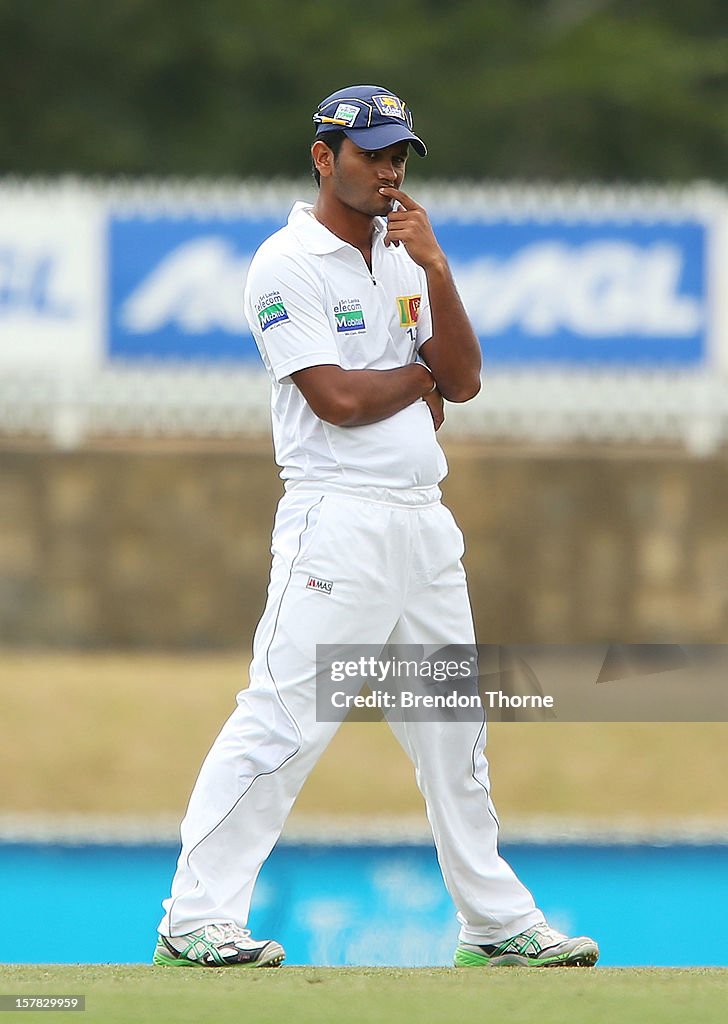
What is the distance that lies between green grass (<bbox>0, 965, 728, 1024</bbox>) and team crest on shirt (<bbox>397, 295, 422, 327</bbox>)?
4.69ft

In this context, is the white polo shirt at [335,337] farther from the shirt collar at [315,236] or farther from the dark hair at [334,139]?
the dark hair at [334,139]

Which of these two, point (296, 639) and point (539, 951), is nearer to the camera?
point (296, 639)

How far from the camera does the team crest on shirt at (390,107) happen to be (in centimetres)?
429

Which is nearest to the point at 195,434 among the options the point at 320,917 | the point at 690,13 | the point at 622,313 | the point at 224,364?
the point at 224,364

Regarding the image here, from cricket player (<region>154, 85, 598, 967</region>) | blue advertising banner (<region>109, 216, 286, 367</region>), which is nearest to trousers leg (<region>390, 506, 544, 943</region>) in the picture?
cricket player (<region>154, 85, 598, 967</region>)

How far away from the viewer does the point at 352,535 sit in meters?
4.19

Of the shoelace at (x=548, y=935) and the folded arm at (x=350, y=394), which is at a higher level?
the folded arm at (x=350, y=394)

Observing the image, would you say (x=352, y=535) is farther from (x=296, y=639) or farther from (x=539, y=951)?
(x=539, y=951)

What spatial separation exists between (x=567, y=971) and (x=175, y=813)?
159 inches

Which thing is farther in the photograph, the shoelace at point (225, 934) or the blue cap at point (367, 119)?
the blue cap at point (367, 119)

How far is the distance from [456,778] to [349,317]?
1.06 metres

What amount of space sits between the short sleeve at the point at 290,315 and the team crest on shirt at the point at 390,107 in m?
0.37
